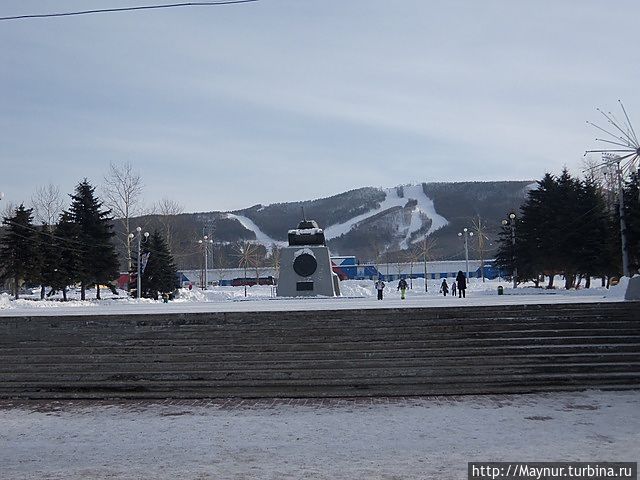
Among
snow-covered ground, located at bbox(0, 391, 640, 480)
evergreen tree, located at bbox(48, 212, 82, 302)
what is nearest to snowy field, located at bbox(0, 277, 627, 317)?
evergreen tree, located at bbox(48, 212, 82, 302)

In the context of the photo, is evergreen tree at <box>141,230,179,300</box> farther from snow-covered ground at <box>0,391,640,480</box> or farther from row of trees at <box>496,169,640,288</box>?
snow-covered ground at <box>0,391,640,480</box>

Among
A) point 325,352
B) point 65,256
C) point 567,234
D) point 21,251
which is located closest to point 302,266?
point 65,256

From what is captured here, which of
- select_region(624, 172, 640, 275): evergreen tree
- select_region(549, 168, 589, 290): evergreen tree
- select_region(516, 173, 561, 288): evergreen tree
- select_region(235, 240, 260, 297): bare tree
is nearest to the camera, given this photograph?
select_region(624, 172, 640, 275): evergreen tree

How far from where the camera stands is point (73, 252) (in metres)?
42.6

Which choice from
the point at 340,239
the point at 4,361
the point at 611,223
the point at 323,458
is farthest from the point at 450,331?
the point at 340,239

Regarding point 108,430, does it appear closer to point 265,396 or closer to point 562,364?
point 265,396

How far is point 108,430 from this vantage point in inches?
310

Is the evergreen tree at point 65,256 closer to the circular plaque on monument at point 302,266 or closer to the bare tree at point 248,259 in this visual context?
the circular plaque on monument at point 302,266

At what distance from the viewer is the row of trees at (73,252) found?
40.9 m

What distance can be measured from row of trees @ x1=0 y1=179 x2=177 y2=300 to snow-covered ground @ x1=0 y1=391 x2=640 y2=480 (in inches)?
1341

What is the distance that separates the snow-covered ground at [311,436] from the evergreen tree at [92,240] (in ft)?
120

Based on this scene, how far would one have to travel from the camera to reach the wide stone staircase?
32.0 feet

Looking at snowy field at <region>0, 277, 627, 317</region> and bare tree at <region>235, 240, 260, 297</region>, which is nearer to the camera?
snowy field at <region>0, 277, 627, 317</region>

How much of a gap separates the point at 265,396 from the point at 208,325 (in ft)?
6.57
